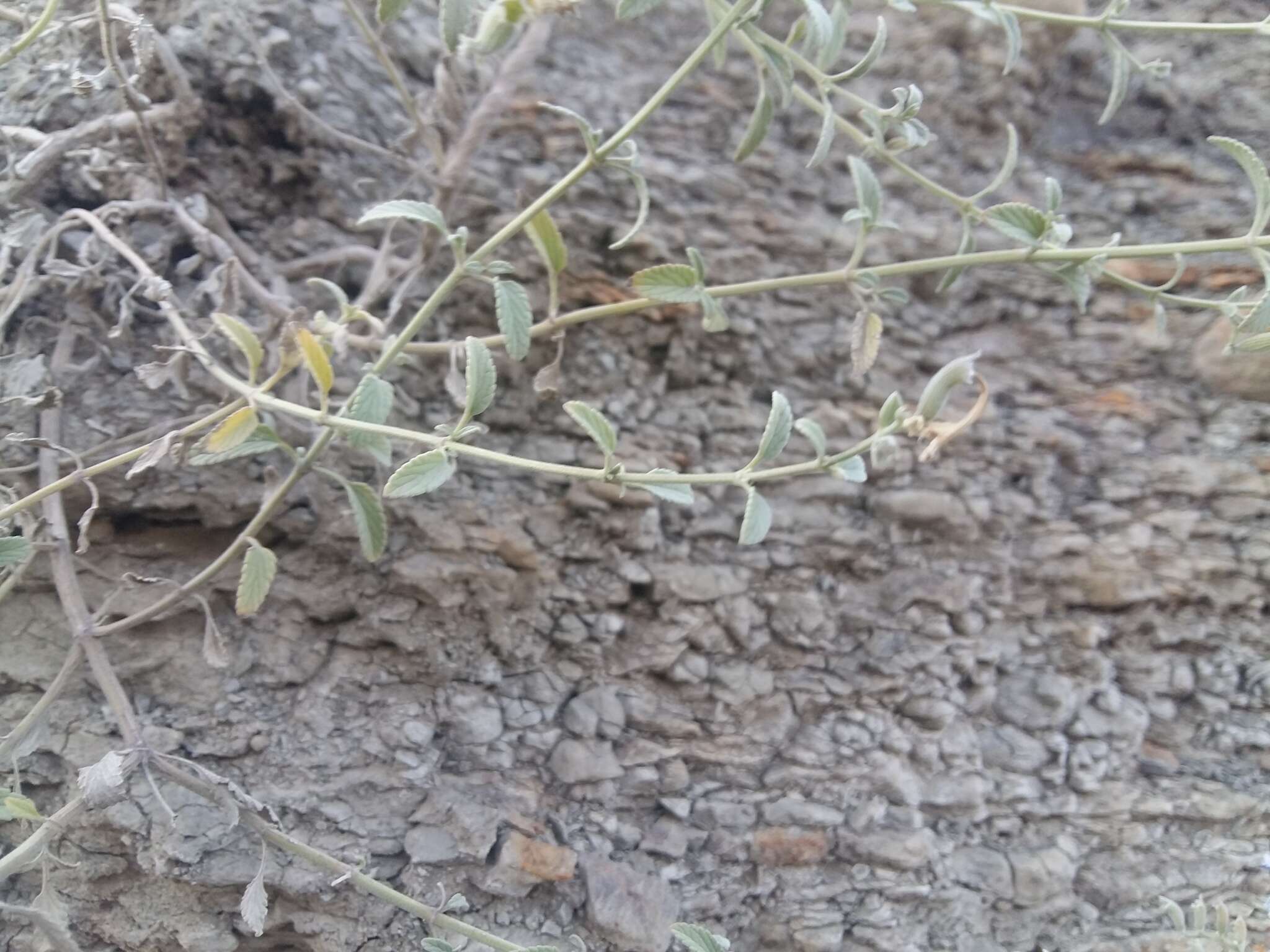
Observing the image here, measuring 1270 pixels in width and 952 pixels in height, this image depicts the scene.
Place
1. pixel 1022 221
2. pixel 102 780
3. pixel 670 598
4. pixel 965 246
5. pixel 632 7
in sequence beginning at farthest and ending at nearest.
Answer: pixel 670 598 < pixel 965 246 < pixel 1022 221 < pixel 632 7 < pixel 102 780

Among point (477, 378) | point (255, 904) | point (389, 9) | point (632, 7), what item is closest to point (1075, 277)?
point (632, 7)

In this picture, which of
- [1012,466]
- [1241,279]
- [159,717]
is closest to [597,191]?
[1012,466]

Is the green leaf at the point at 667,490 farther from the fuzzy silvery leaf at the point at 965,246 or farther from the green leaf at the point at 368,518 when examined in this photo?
the fuzzy silvery leaf at the point at 965,246

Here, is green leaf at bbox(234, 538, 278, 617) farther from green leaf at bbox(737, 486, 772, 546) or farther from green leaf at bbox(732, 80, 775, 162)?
green leaf at bbox(732, 80, 775, 162)

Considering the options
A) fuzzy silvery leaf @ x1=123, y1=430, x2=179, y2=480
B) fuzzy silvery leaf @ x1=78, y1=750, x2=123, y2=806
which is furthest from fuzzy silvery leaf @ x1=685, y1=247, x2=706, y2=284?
fuzzy silvery leaf @ x1=78, y1=750, x2=123, y2=806

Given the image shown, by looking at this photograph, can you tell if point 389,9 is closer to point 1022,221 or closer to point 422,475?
point 422,475

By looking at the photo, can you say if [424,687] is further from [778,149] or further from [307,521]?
[778,149]

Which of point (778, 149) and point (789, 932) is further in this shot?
point (778, 149)
